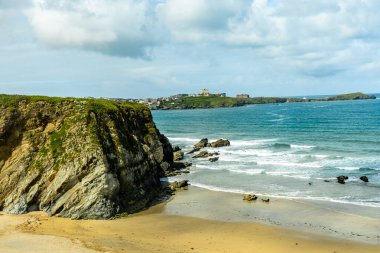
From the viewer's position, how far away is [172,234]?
1131 inches

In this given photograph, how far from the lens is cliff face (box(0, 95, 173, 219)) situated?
104 feet

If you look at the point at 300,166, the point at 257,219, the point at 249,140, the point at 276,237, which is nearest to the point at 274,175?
the point at 300,166

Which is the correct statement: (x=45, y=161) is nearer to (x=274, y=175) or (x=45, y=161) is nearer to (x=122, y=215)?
(x=122, y=215)

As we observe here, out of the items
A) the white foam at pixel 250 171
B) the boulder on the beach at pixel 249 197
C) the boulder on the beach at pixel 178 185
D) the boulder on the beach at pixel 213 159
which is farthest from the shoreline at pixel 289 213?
the boulder on the beach at pixel 213 159

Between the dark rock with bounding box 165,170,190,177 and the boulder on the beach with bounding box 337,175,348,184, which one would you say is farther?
the dark rock with bounding box 165,170,190,177

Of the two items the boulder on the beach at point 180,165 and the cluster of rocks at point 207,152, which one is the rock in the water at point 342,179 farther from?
the boulder on the beach at point 180,165

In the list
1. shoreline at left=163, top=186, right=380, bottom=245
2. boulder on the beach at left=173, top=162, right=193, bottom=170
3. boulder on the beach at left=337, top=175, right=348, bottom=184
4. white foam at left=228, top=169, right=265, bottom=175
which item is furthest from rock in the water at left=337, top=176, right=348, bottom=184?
boulder on the beach at left=173, top=162, right=193, bottom=170

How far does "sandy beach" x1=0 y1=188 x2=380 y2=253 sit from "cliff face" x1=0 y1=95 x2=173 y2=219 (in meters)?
1.39

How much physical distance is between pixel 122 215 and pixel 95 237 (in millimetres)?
5680

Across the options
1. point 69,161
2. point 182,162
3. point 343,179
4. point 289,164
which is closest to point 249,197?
point 343,179

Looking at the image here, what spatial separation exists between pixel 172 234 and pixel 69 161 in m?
10.7

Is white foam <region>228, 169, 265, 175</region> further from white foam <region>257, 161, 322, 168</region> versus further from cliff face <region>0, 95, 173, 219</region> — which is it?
cliff face <region>0, 95, 173, 219</region>

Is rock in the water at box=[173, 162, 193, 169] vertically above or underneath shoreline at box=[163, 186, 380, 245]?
above

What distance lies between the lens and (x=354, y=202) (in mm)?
35812
